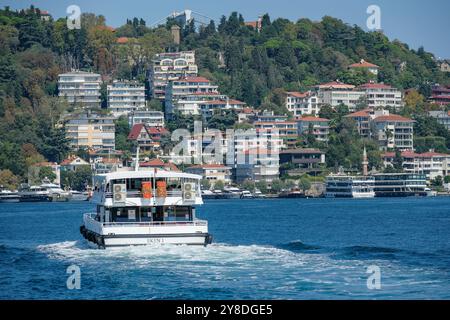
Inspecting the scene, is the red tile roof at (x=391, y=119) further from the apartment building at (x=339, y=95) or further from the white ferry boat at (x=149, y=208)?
the white ferry boat at (x=149, y=208)

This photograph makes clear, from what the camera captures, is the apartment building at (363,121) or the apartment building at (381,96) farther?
the apartment building at (381,96)

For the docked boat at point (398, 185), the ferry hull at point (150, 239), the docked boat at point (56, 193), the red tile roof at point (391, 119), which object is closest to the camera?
the ferry hull at point (150, 239)

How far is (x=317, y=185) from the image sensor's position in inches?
5925

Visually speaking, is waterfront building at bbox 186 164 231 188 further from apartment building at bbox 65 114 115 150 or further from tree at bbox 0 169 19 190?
tree at bbox 0 169 19 190

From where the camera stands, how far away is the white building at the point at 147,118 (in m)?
176

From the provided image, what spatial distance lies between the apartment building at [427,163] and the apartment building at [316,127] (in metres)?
10.2

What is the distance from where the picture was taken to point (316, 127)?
174m

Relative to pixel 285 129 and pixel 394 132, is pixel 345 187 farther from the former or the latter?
pixel 394 132

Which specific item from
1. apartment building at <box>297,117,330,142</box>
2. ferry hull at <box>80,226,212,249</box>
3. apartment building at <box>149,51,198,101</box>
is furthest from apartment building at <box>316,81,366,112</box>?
ferry hull at <box>80,226,212,249</box>

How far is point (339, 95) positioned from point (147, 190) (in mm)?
152462

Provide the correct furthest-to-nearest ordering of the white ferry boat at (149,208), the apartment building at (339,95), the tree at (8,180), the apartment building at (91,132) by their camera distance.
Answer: the apartment building at (339,95) → the apartment building at (91,132) → the tree at (8,180) → the white ferry boat at (149,208)

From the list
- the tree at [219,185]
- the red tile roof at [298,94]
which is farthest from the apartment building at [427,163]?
the tree at [219,185]

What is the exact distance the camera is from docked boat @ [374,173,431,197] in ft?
494
